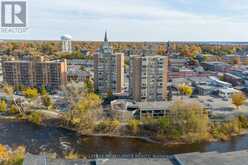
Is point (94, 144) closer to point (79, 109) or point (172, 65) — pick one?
point (79, 109)

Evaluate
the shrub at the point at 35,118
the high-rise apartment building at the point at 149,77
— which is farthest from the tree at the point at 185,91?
the shrub at the point at 35,118

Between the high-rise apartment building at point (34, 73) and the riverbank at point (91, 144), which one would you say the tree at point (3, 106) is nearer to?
the riverbank at point (91, 144)

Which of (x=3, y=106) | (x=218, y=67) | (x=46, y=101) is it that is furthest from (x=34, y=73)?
(x=218, y=67)

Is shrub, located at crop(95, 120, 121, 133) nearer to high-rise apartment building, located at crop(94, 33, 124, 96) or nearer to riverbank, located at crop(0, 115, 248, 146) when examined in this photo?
riverbank, located at crop(0, 115, 248, 146)

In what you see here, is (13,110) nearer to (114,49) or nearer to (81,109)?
(81,109)

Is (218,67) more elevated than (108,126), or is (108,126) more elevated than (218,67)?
(218,67)

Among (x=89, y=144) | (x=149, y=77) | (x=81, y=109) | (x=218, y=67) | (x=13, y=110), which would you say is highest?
(x=218, y=67)

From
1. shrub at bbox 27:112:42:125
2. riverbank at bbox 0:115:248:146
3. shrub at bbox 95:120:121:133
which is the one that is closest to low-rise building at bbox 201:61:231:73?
riverbank at bbox 0:115:248:146
